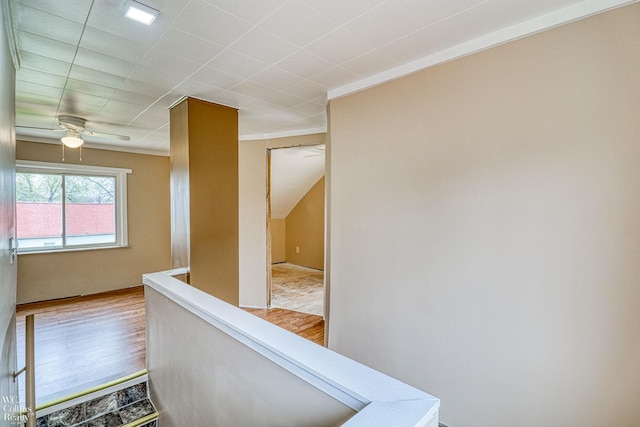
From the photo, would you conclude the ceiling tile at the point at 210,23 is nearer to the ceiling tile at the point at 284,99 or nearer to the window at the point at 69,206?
the ceiling tile at the point at 284,99

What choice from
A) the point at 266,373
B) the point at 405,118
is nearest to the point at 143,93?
the point at 405,118

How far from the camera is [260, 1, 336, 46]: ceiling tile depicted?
1.48 metres

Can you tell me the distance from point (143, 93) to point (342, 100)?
180 centimetres

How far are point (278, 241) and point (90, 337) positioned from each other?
4367mm

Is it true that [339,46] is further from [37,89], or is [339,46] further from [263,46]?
[37,89]

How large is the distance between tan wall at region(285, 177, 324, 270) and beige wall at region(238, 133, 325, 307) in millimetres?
2282

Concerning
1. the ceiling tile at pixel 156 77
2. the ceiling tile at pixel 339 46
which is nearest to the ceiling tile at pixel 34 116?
the ceiling tile at pixel 156 77

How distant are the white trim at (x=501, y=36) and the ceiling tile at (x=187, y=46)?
1146 millimetres

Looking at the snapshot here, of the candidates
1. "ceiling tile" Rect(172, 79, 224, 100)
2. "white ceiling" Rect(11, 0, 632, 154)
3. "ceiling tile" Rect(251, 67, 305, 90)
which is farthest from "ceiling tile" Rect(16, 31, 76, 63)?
"ceiling tile" Rect(251, 67, 305, 90)

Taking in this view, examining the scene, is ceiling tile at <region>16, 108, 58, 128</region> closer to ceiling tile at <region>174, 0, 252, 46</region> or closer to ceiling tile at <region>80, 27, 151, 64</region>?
ceiling tile at <region>80, 27, 151, 64</region>

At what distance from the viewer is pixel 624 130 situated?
130 centimetres

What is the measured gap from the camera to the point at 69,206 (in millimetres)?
4309

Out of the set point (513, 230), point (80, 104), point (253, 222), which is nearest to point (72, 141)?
point (80, 104)

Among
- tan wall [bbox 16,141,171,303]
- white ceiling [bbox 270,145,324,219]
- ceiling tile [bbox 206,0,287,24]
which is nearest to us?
ceiling tile [bbox 206,0,287,24]
